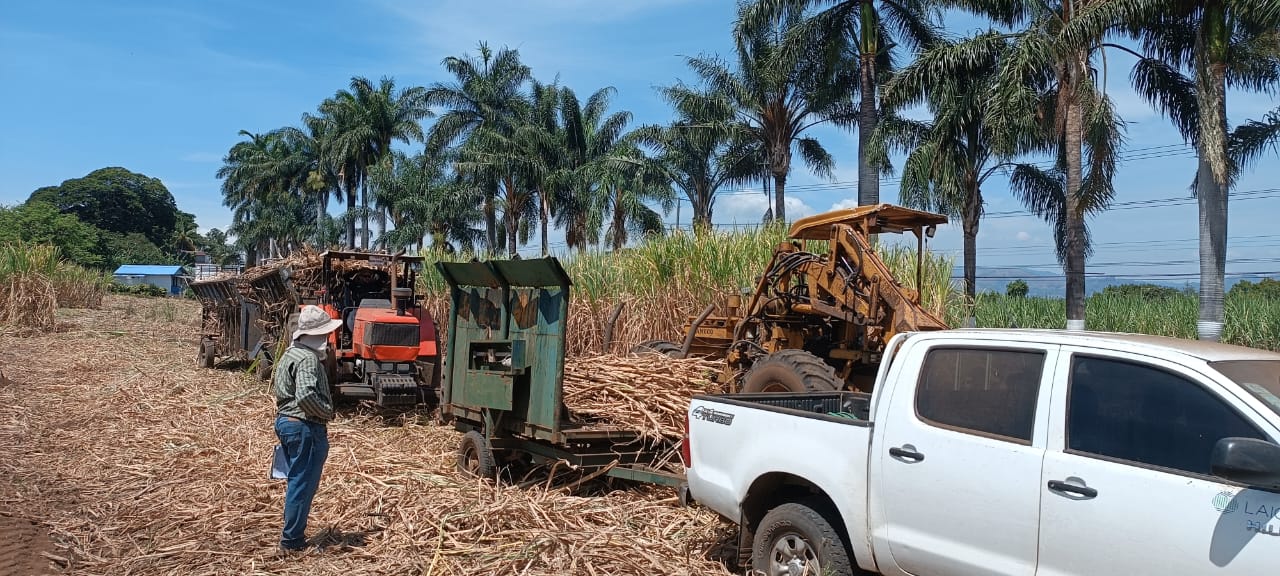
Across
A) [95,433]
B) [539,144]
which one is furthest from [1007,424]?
[539,144]

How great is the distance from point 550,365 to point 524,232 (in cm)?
4098

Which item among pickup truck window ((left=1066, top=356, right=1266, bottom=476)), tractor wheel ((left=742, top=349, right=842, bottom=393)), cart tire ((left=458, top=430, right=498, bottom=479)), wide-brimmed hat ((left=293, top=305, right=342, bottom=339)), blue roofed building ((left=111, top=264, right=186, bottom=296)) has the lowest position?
cart tire ((left=458, top=430, right=498, bottom=479))

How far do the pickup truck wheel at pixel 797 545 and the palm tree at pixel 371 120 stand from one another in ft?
178

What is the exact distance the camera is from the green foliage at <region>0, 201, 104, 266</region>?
58031 mm

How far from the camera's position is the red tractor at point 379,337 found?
484 inches

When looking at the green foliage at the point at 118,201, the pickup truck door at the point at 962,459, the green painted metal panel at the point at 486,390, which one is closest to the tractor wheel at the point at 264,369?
the green painted metal panel at the point at 486,390

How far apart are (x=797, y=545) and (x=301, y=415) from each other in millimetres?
3537

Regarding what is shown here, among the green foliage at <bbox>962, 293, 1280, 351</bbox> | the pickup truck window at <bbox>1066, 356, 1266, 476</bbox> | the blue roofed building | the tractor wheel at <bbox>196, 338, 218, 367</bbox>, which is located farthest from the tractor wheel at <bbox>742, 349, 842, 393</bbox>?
the blue roofed building

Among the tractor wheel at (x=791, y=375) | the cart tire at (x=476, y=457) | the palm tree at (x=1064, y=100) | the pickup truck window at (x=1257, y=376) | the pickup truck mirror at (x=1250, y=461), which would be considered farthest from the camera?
the palm tree at (x=1064, y=100)

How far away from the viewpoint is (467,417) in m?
8.73

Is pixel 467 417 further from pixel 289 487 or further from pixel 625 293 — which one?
pixel 625 293

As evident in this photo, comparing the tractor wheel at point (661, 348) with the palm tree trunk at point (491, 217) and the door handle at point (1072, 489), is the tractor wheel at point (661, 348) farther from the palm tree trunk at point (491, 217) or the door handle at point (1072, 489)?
the palm tree trunk at point (491, 217)

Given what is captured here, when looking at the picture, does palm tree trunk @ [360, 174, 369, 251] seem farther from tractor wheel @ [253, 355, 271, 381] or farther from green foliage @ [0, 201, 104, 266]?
tractor wheel @ [253, 355, 271, 381]

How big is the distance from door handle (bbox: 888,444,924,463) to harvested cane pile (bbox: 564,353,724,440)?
353cm
